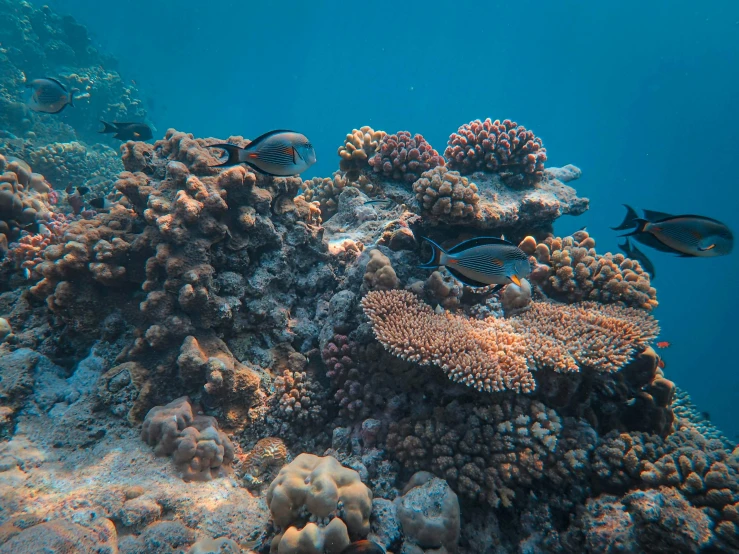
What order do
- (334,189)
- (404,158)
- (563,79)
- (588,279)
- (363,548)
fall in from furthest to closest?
(563,79) < (334,189) < (404,158) < (588,279) < (363,548)

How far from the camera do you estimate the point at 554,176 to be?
630cm

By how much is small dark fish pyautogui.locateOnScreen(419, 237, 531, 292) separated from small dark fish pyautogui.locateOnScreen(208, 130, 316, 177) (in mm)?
1383

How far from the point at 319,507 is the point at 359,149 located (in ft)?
18.6

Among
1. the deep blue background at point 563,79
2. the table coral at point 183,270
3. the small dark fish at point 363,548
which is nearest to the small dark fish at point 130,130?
the table coral at point 183,270

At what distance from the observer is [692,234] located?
3.04m

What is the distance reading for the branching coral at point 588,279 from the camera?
4504 millimetres

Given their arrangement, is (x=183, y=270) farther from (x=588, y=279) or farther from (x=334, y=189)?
(x=588, y=279)

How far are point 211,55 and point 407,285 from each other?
10343cm

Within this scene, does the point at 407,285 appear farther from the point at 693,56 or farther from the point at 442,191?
the point at 693,56

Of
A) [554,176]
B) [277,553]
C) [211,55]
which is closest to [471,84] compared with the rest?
[211,55]

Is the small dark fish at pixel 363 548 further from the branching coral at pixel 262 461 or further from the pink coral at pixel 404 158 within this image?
the pink coral at pixel 404 158

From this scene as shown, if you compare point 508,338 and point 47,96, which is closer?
point 508,338

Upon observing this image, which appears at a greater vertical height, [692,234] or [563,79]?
[563,79]

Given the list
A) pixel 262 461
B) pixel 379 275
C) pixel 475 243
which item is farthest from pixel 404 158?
pixel 262 461
